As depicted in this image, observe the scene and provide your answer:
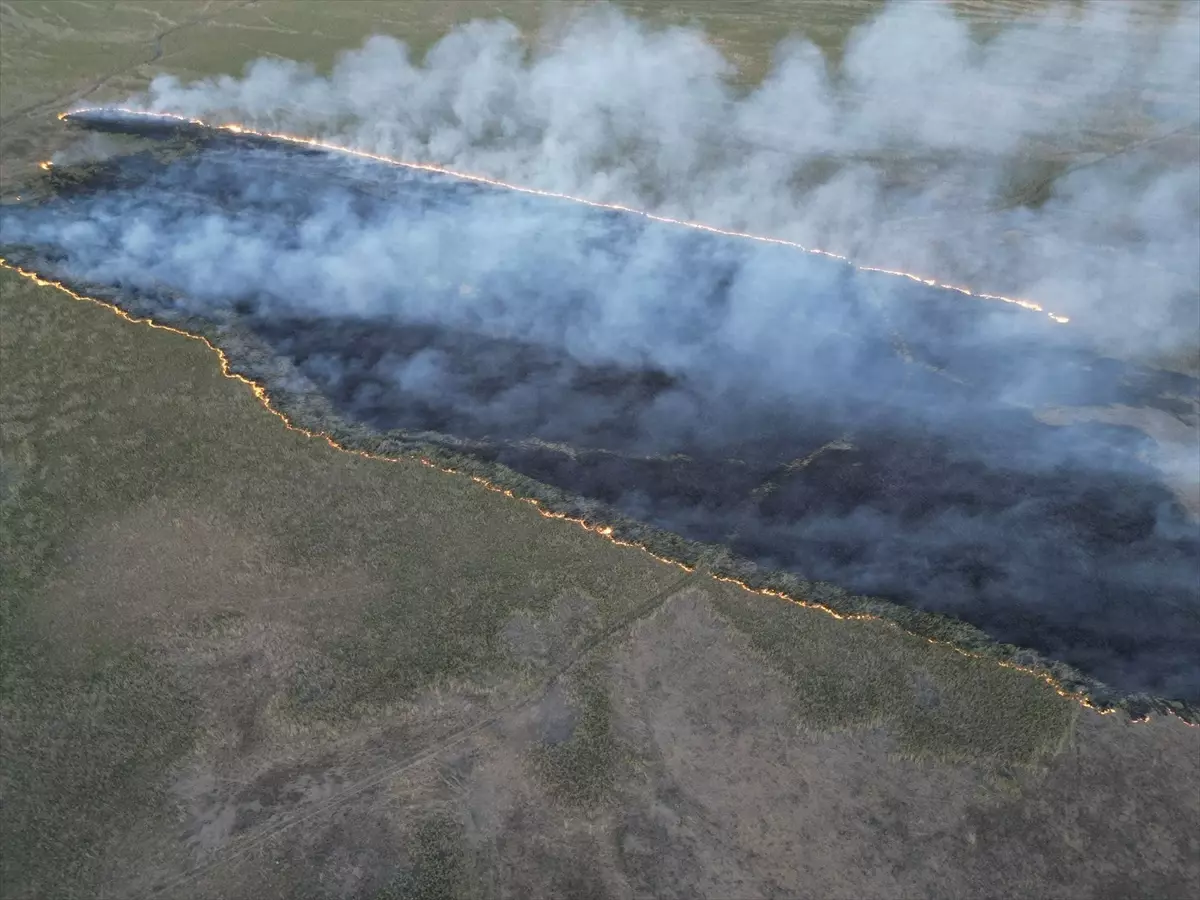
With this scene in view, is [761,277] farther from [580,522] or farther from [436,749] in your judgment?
[436,749]

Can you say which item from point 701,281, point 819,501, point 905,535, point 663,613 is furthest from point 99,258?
point 905,535

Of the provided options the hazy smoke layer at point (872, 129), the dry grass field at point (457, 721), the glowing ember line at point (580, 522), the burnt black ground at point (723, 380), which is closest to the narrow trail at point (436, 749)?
the dry grass field at point (457, 721)

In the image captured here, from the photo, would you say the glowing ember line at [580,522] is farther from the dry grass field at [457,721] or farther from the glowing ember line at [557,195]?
the glowing ember line at [557,195]

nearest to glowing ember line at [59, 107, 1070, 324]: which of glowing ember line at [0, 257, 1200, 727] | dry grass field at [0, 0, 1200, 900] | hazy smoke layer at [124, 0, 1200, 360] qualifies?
hazy smoke layer at [124, 0, 1200, 360]

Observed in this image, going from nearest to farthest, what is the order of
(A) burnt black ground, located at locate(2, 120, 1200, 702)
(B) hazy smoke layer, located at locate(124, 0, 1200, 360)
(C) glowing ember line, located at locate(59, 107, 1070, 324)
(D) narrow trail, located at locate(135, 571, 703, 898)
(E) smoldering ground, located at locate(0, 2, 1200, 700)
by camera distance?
(D) narrow trail, located at locate(135, 571, 703, 898), (A) burnt black ground, located at locate(2, 120, 1200, 702), (E) smoldering ground, located at locate(0, 2, 1200, 700), (C) glowing ember line, located at locate(59, 107, 1070, 324), (B) hazy smoke layer, located at locate(124, 0, 1200, 360)

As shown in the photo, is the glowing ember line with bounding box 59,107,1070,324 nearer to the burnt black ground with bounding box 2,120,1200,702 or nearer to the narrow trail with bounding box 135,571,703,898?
the burnt black ground with bounding box 2,120,1200,702

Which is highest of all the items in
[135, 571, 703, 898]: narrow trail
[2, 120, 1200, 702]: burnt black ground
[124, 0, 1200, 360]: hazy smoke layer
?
[124, 0, 1200, 360]: hazy smoke layer
